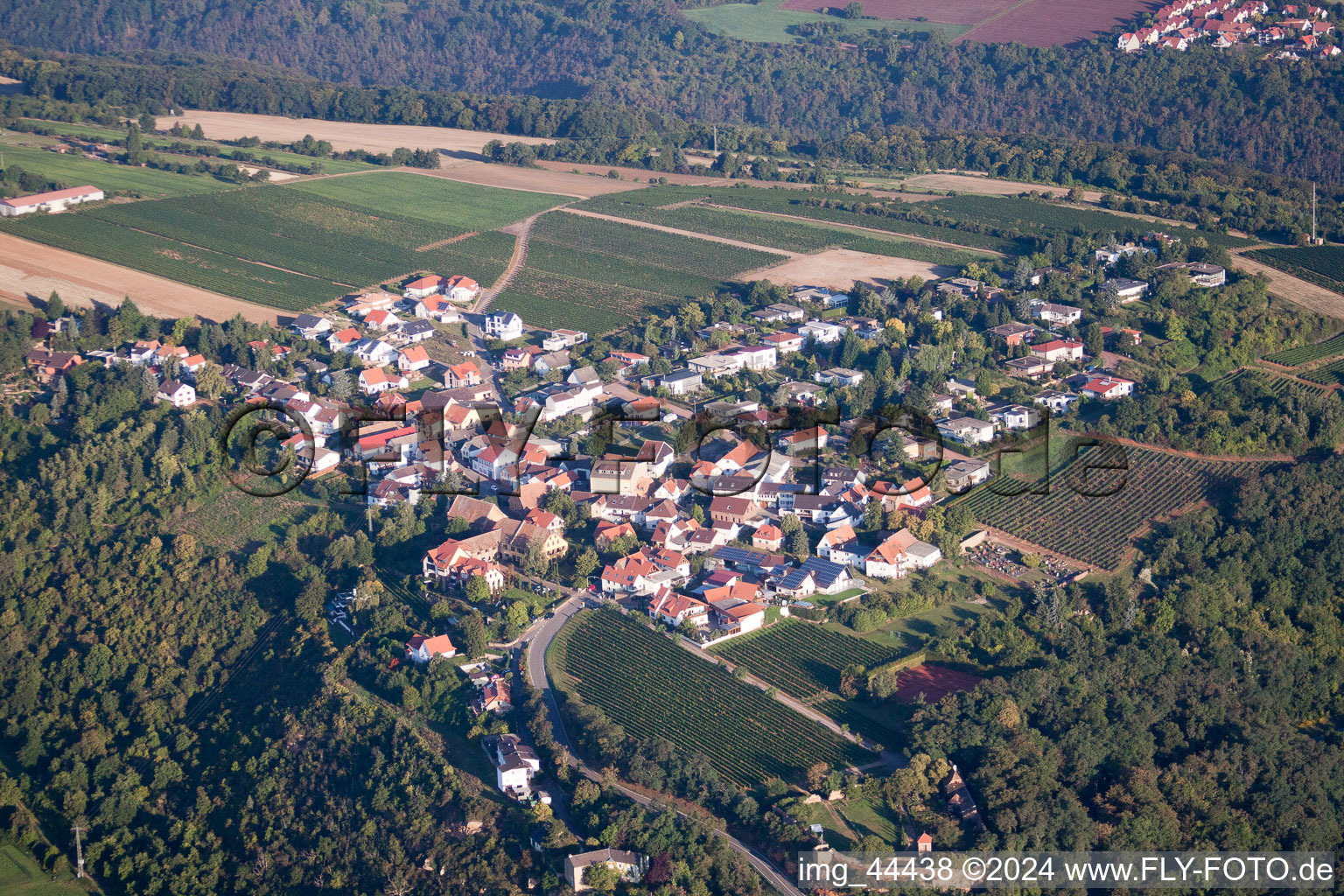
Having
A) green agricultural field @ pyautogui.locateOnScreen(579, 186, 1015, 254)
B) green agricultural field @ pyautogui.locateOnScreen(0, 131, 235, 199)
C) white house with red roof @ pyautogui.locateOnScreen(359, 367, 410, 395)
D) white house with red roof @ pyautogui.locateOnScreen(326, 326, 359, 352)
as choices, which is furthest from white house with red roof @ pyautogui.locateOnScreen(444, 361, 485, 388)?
green agricultural field @ pyautogui.locateOnScreen(0, 131, 235, 199)

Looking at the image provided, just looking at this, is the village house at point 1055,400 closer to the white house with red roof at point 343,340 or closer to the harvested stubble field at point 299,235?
the white house with red roof at point 343,340

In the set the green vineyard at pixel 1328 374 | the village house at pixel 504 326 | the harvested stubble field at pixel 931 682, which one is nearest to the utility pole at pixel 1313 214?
the green vineyard at pixel 1328 374

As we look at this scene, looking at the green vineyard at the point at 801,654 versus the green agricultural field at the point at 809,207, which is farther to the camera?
the green agricultural field at the point at 809,207

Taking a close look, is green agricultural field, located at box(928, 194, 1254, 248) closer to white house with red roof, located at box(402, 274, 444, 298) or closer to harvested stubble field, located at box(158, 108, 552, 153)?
white house with red roof, located at box(402, 274, 444, 298)

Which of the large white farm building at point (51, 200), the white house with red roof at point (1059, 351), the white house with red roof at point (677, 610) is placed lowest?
the white house with red roof at point (677, 610)

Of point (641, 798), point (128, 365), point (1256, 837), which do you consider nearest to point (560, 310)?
point (128, 365)
